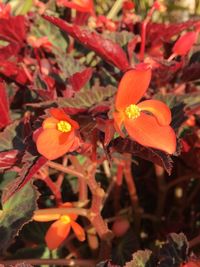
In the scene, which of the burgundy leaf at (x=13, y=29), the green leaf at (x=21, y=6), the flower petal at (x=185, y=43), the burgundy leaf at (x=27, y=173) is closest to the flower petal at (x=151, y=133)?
the burgundy leaf at (x=27, y=173)

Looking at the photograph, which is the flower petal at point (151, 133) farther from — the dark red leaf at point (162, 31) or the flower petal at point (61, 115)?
the dark red leaf at point (162, 31)

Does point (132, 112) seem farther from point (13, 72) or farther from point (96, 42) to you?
point (13, 72)

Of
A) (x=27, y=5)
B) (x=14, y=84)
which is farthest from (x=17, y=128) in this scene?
(x=27, y=5)

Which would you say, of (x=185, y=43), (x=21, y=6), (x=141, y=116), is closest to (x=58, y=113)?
(x=141, y=116)

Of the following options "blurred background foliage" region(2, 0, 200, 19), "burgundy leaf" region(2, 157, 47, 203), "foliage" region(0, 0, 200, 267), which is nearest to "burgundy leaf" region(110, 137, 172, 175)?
"foliage" region(0, 0, 200, 267)

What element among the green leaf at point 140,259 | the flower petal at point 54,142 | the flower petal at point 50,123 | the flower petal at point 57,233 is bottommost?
the flower petal at point 57,233

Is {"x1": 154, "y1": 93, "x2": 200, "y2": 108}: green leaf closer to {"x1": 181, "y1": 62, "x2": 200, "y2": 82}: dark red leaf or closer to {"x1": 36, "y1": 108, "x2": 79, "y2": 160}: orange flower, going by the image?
{"x1": 181, "y1": 62, "x2": 200, "y2": 82}: dark red leaf

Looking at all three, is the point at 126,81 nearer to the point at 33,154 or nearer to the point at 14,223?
the point at 33,154
